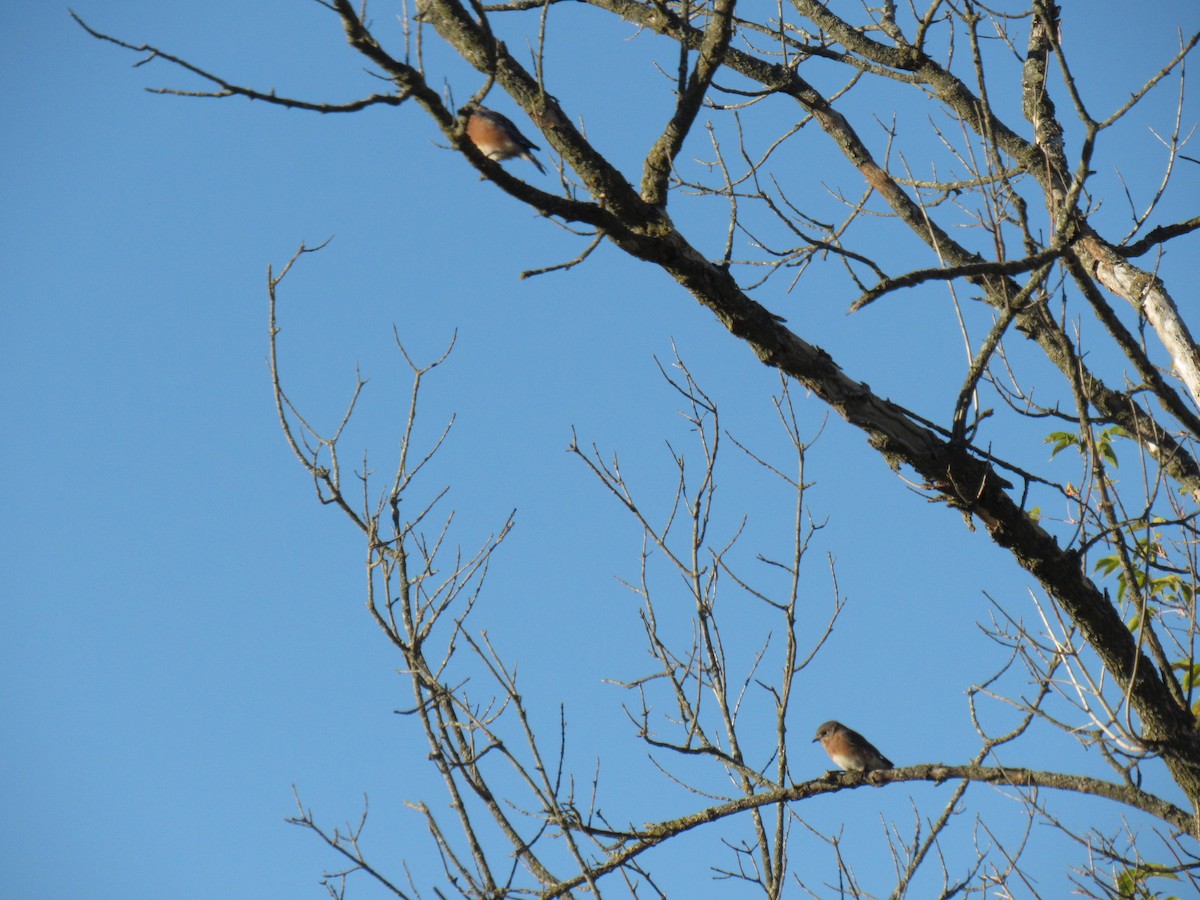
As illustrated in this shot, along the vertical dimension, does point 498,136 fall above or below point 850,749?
above

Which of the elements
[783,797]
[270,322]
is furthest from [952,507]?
[270,322]

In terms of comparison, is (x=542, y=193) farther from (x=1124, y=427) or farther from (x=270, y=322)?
(x=1124, y=427)

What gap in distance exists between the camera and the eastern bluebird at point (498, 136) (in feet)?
23.6

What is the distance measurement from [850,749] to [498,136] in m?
4.46

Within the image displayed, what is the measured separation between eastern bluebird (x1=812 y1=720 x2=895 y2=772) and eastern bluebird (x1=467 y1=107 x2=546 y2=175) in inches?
165

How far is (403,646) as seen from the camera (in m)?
3.50

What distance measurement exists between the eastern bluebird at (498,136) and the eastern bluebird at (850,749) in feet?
13.7

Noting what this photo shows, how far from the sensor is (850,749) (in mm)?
6918

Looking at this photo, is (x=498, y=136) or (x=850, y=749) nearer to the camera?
(x=850, y=749)

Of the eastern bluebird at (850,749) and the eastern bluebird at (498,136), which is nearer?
the eastern bluebird at (850,749)

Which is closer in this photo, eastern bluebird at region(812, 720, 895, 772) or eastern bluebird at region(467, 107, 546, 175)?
eastern bluebird at region(812, 720, 895, 772)

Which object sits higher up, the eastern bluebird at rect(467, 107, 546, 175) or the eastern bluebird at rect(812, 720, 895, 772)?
the eastern bluebird at rect(467, 107, 546, 175)

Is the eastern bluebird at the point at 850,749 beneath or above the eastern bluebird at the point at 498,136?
beneath

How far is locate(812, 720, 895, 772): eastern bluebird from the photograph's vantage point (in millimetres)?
6855
